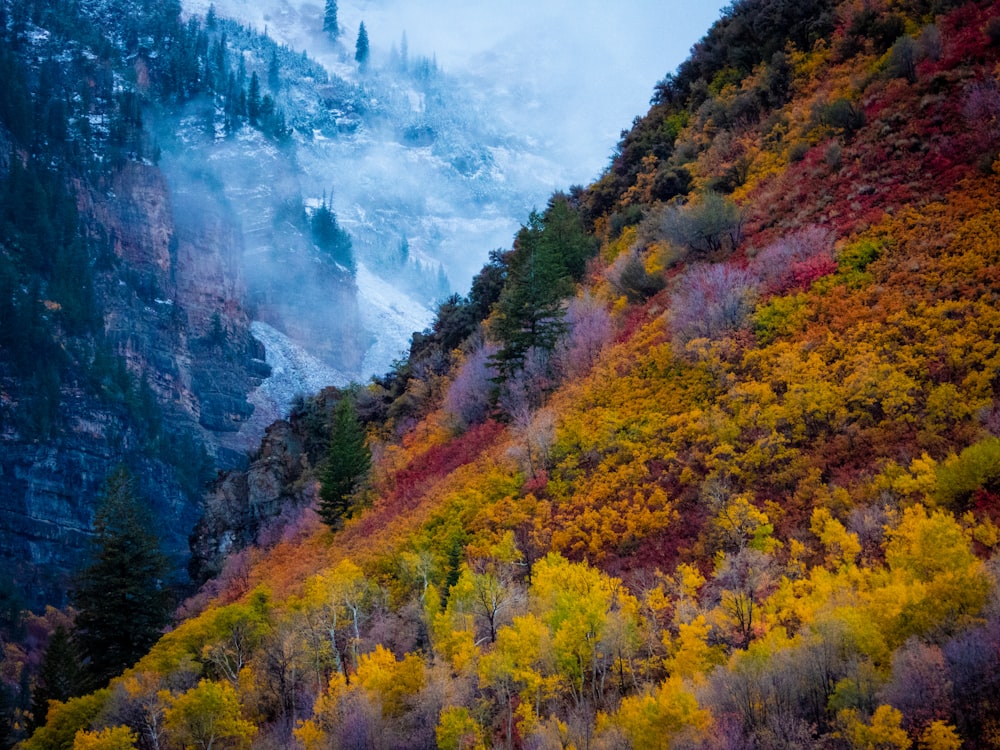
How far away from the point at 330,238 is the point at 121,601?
448 feet

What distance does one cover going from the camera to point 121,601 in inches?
1350

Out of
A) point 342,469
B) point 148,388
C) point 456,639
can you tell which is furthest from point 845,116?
point 148,388

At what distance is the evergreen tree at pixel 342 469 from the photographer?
125 ft

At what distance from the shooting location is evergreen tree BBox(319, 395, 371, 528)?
38.0 meters

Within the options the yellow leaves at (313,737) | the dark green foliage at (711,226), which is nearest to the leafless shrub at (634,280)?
the dark green foliage at (711,226)

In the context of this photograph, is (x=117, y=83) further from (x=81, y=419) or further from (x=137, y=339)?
(x=81, y=419)

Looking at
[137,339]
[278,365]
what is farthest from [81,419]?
[278,365]

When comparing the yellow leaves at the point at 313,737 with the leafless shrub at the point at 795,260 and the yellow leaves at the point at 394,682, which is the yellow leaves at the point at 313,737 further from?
the leafless shrub at the point at 795,260

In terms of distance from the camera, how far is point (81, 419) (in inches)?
4087

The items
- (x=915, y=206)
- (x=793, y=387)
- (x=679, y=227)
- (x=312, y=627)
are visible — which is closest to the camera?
(x=793, y=387)

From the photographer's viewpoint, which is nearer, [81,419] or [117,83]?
[81,419]

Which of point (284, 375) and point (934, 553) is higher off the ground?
point (284, 375)

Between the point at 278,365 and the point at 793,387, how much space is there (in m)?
127

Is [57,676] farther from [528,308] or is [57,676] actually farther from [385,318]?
[385,318]
